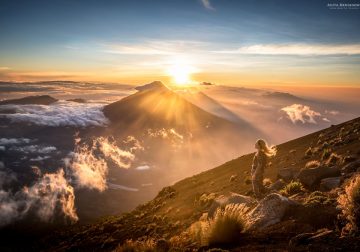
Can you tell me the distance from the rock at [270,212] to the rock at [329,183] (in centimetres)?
411

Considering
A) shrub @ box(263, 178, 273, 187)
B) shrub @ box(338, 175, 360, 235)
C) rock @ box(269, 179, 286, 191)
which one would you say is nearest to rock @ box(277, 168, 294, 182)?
rock @ box(269, 179, 286, 191)

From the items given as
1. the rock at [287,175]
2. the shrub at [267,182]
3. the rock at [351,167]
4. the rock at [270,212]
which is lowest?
the shrub at [267,182]

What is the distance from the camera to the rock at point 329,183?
572 inches

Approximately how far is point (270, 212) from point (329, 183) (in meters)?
5.04

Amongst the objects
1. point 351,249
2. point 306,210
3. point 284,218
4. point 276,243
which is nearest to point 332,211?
point 306,210

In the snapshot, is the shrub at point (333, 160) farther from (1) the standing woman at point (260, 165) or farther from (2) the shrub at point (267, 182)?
(1) the standing woman at point (260, 165)

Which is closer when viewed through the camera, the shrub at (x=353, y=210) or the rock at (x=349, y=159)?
the shrub at (x=353, y=210)

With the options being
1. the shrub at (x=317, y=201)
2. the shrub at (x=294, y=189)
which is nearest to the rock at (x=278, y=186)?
the shrub at (x=294, y=189)

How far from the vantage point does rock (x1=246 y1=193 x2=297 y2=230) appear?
11.0 m

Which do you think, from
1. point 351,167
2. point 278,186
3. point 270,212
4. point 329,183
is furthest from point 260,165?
point 270,212

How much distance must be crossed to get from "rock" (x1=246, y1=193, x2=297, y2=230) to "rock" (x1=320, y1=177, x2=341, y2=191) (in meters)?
4.11

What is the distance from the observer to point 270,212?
11.3 m

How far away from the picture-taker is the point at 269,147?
17.0 m

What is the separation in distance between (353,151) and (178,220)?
12.3m
